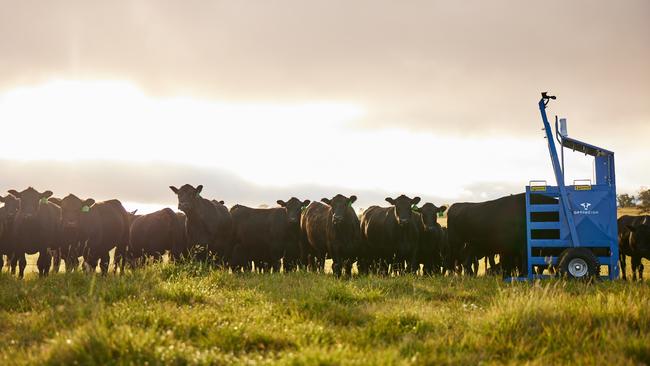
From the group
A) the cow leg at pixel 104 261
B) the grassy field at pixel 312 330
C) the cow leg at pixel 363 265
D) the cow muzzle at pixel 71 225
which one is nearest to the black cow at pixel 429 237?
the cow leg at pixel 363 265

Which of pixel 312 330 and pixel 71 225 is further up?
pixel 71 225

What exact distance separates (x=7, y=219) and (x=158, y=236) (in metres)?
4.80

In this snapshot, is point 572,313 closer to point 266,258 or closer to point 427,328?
point 427,328

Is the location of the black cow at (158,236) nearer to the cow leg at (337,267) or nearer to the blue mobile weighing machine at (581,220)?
the cow leg at (337,267)

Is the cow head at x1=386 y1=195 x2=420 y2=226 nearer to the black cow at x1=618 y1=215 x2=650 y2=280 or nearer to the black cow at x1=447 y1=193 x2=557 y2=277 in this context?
the black cow at x1=447 y1=193 x2=557 y2=277

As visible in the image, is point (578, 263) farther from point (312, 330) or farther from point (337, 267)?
point (312, 330)

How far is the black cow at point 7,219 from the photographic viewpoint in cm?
1730

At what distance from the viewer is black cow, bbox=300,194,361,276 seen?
16.4 m

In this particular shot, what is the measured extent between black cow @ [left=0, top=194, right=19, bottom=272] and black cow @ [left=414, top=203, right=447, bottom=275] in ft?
42.7

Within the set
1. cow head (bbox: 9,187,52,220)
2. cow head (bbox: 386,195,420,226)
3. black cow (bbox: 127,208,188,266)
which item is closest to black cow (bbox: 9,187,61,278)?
cow head (bbox: 9,187,52,220)

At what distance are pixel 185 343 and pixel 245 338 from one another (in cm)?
71

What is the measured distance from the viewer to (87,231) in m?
18.3

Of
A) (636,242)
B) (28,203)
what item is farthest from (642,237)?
(28,203)

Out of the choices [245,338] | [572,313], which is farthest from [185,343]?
[572,313]
